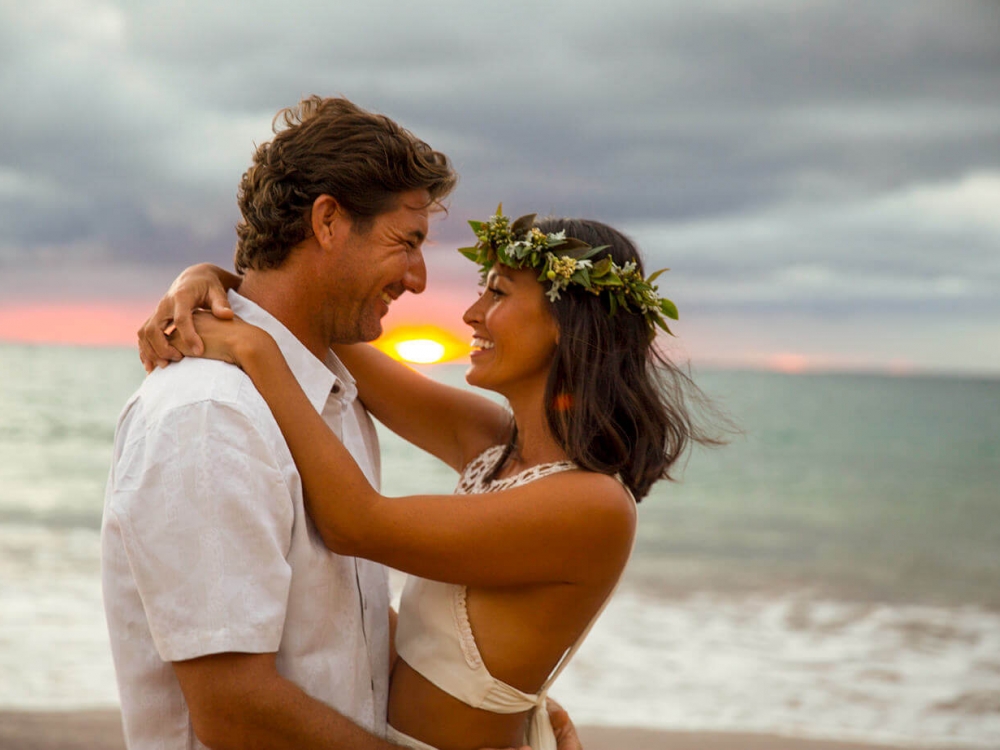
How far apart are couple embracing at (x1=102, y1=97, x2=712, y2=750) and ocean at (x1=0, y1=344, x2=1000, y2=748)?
3.10 feet

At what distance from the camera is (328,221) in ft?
8.37

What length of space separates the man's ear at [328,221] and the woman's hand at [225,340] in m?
0.35

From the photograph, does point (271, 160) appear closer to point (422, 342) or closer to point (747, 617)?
point (422, 342)

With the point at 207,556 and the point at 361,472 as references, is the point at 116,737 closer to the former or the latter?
the point at 361,472

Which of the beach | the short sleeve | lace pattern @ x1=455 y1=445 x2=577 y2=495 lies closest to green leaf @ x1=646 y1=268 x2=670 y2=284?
lace pattern @ x1=455 y1=445 x2=577 y2=495

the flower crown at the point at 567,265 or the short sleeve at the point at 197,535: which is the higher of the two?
the flower crown at the point at 567,265

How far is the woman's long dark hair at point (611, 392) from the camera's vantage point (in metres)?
2.87

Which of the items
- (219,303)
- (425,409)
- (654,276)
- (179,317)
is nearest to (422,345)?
(425,409)

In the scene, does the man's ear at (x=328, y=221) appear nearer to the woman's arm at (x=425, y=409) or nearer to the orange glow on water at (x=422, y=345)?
the woman's arm at (x=425, y=409)

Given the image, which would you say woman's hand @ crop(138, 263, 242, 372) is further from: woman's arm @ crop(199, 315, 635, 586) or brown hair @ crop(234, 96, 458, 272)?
brown hair @ crop(234, 96, 458, 272)

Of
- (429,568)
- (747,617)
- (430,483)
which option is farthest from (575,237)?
(430,483)

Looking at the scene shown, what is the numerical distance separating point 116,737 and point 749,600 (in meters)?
7.67

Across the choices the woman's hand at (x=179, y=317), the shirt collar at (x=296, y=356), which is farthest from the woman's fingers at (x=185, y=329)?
the shirt collar at (x=296, y=356)

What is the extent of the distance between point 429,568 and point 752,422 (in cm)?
3952
